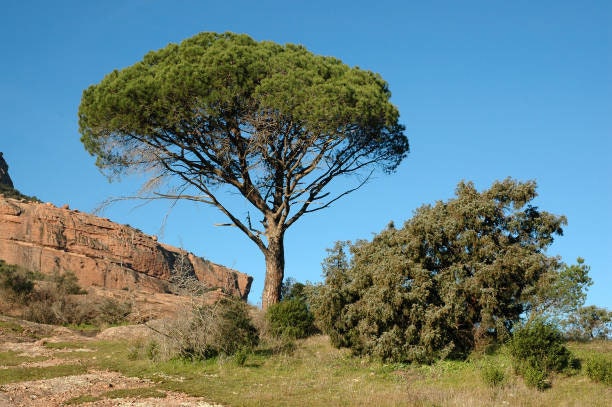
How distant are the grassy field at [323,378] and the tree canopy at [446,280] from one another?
2.86 ft

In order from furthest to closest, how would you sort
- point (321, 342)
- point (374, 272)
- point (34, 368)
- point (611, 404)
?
point (321, 342)
point (374, 272)
point (34, 368)
point (611, 404)

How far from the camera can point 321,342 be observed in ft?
64.6

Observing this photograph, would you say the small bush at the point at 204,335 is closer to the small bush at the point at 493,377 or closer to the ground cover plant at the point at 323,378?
the ground cover plant at the point at 323,378

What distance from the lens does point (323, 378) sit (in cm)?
1480

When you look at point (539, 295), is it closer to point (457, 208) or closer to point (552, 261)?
point (552, 261)

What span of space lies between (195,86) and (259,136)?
2.97m

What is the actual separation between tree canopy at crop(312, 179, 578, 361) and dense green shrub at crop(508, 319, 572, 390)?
2281 millimetres

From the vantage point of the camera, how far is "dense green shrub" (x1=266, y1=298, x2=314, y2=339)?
20.4m

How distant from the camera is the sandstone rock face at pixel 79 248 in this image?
54.9 meters

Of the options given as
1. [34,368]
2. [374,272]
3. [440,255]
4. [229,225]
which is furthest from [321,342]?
[34,368]

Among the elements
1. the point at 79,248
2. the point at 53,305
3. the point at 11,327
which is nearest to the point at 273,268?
the point at 11,327

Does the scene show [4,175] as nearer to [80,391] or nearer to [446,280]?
[80,391]

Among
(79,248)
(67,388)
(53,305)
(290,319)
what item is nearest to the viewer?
(67,388)

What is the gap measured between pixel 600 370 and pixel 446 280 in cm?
485
